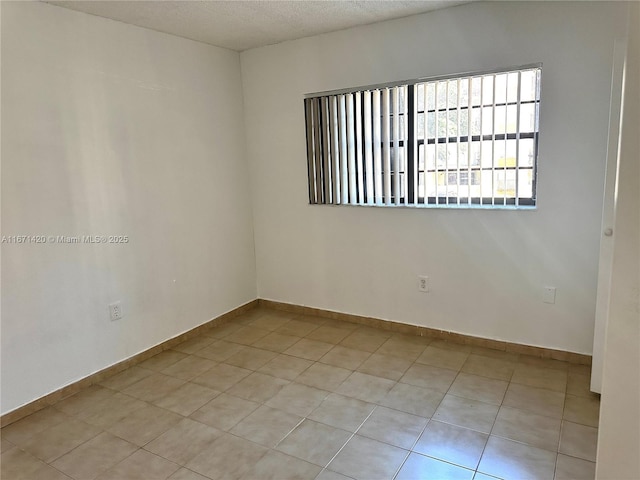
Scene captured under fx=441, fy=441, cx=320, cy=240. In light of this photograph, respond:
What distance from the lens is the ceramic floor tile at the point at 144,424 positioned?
2.31m

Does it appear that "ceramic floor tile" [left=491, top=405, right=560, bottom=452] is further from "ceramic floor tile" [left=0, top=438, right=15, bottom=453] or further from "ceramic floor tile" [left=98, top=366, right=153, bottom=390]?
"ceramic floor tile" [left=0, top=438, right=15, bottom=453]

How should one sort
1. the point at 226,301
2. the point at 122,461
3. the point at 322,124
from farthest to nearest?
the point at 226,301, the point at 322,124, the point at 122,461

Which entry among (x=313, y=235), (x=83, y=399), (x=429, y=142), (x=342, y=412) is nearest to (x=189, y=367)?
(x=83, y=399)

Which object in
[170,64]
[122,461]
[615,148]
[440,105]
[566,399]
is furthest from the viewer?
[170,64]

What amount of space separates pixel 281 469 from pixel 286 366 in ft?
3.45

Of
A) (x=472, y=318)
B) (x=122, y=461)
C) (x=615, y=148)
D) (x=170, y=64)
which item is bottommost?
(x=122, y=461)

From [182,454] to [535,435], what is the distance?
1.74 m

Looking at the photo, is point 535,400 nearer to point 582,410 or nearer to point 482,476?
point 582,410

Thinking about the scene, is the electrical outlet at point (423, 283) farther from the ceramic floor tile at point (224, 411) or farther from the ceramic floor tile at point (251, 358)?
the ceramic floor tile at point (224, 411)

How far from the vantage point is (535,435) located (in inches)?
86.1

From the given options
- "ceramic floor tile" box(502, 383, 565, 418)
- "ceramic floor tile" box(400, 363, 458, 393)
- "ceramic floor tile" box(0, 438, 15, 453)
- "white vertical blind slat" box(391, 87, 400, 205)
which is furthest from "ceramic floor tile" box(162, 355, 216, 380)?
"ceramic floor tile" box(502, 383, 565, 418)

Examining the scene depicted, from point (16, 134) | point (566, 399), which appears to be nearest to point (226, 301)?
point (16, 134)

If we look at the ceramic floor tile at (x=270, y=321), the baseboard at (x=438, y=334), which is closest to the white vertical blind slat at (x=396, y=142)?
the baseboard at (x=438, y=334)

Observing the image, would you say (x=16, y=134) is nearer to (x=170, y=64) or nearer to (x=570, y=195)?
(x=170, y=64)
